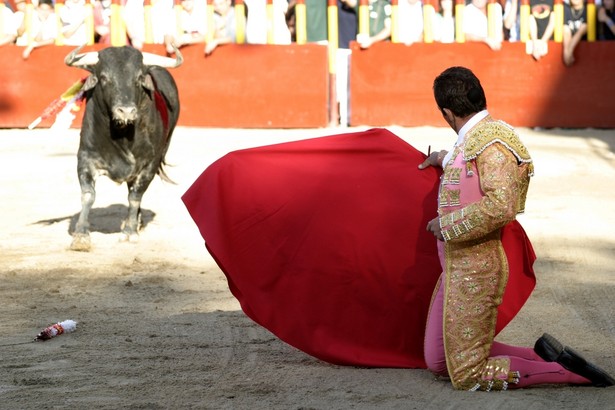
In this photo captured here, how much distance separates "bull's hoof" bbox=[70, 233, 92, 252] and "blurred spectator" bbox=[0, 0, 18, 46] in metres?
6.06

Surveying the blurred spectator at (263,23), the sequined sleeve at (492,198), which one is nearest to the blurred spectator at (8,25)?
the blurred spectator at (263,23)

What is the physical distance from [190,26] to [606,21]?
4429 millimetres

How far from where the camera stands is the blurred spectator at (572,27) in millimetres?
12938

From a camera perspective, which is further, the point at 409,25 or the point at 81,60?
the point at 409,25

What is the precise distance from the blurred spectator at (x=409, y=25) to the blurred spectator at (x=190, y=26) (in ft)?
6.93

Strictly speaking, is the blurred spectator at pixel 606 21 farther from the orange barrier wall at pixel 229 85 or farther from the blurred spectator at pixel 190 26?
the blurred spectator at pixel 190 26

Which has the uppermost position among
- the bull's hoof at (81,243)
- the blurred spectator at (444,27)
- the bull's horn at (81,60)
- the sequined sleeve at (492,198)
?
the sequined sleeve at (492,198)

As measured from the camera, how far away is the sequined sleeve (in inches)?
158

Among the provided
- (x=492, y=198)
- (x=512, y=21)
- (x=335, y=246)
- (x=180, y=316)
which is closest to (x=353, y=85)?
(x=512, y=21)

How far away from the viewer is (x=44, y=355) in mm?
4918

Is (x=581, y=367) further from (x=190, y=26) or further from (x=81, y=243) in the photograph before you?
(x=190, y=26)

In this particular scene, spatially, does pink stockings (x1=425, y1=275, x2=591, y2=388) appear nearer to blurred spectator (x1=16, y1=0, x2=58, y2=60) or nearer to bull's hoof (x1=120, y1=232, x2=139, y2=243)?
bull's hoof (x1=120, y1=232, x2=139, y2=243)

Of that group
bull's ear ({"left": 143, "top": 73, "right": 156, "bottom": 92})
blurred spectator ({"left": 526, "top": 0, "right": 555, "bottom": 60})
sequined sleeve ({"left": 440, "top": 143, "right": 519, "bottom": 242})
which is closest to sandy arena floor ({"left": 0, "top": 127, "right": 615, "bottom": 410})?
sequined sleeve ({"left": 440, "top": 143, "right": 519, "bottom": 242})

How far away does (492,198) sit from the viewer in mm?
4016
